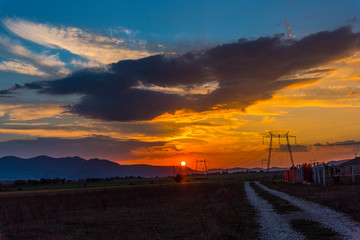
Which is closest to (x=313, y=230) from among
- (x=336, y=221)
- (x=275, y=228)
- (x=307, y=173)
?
(x=275, y=228)

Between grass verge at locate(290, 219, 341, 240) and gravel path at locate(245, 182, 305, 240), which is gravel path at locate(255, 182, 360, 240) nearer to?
grass verge at locate(290, 219, 341, 240)

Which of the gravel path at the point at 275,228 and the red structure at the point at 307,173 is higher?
the red structure at the point at 307,173

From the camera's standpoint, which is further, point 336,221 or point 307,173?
point 307,173

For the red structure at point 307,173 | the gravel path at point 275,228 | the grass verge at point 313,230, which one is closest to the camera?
the grass verge at point 313,230

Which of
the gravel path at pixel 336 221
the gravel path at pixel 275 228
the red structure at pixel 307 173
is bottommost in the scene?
the gravel path at pixel 275 228

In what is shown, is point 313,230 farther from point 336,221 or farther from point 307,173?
point 307,173

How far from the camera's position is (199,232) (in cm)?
1698

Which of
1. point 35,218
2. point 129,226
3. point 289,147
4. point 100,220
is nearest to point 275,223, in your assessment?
point 129,226

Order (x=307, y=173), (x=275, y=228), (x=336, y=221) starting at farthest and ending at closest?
(x=307, y=173) → (x=336, y=221) → (x=275, y=228)

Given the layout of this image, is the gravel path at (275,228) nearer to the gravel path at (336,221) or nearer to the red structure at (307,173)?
the gravel path at (336,221)

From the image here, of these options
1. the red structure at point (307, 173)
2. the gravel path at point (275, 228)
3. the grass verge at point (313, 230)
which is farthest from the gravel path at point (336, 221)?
the red structure at point (307, 173)

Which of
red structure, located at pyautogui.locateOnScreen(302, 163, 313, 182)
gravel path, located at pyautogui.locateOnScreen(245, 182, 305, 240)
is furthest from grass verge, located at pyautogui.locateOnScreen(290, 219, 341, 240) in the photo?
red structure, located at pyautogui.locateOnScreen(302, 163, 313, 182)

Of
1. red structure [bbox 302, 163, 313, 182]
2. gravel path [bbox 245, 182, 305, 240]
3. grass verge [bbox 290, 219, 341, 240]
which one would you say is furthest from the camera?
red structure [bbox 302, 163, 313, 182]

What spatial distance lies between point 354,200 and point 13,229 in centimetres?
2082
